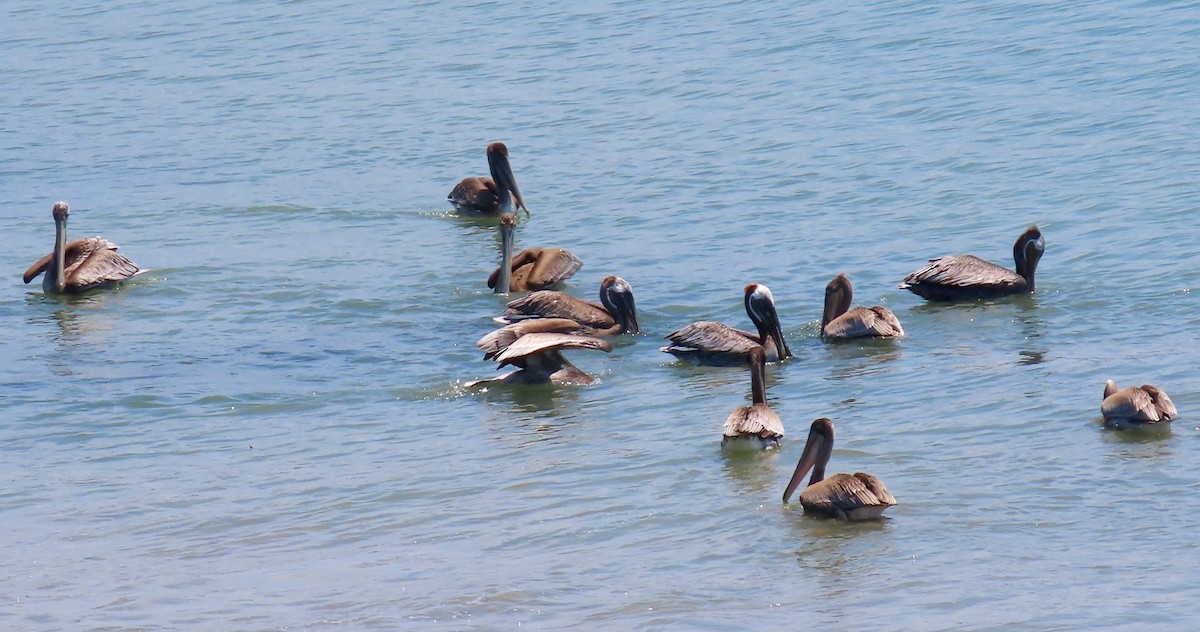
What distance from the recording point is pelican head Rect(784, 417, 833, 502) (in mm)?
8008

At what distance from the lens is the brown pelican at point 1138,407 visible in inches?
327

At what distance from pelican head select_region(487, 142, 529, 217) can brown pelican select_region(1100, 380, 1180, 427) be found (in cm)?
898

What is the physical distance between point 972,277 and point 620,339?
8.44 ft

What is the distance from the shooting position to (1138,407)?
8.28 metres

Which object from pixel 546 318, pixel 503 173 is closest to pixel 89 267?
pixel 546 318

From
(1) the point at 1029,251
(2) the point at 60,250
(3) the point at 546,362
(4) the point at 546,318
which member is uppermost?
(2) the point at 60,250

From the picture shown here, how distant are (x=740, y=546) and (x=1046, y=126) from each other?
11262 millimetres

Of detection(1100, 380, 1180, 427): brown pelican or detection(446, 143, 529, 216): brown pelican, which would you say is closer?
detection(1100, 380, 1180, 427): brown pelican

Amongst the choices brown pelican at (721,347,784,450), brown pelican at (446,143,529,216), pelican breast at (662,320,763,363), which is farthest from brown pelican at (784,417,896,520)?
brown pelican at (446,143,529,216)

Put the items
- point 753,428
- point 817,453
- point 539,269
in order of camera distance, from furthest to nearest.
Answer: point 539,269 → point 753,428 → point 817,453

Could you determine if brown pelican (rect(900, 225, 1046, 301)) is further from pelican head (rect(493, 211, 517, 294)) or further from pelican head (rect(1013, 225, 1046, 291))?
pelican head (rect(493, 211, 517, 294))

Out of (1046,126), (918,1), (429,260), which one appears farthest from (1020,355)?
(918,1)

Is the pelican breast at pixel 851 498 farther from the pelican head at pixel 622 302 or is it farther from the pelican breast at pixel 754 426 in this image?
the pelican head at pixel 622 302

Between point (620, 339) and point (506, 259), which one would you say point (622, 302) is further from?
point (506, 259)
